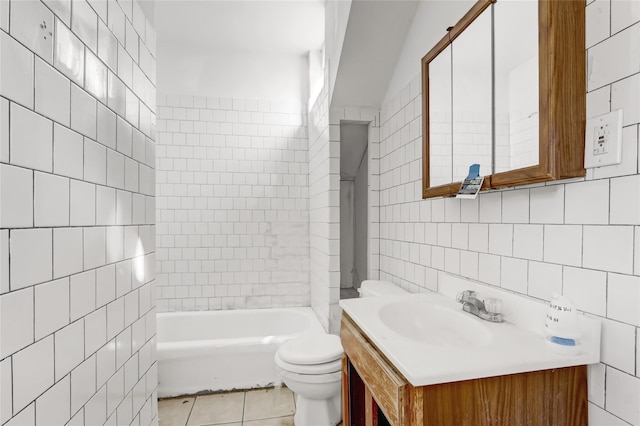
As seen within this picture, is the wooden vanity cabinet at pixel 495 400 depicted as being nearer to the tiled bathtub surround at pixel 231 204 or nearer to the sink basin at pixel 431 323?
the sink basin at pixel 431 323

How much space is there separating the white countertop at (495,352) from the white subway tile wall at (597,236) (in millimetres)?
48

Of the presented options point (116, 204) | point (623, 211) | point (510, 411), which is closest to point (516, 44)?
point (623, 211)

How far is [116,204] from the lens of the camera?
106 centimetres

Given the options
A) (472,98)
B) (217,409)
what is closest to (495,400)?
(472,98)

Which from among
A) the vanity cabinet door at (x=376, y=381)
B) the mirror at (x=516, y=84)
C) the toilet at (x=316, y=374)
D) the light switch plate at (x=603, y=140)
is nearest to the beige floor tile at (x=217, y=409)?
the toilet at (x=316, y=374)

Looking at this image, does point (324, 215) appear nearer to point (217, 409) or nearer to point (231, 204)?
point (231, 204)

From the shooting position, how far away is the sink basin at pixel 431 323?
3.78ft

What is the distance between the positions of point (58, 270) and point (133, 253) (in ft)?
1.34

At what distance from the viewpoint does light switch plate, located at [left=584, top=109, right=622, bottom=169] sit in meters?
0.81

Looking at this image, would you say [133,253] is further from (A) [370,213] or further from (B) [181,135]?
(B) [181,135]

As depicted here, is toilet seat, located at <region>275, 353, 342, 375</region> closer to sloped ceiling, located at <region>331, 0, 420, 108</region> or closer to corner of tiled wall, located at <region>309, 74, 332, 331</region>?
corner of tiled wall, located at <region>309, 74, 332, 331</region>

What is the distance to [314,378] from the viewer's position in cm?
179

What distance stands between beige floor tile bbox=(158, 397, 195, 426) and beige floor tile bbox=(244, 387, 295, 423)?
Answer: 1.27 feet

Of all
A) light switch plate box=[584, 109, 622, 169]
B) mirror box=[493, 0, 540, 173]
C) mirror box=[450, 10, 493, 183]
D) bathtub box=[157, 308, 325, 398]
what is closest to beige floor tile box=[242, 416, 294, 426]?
bathtub box=[157, 308, 325, 398]
